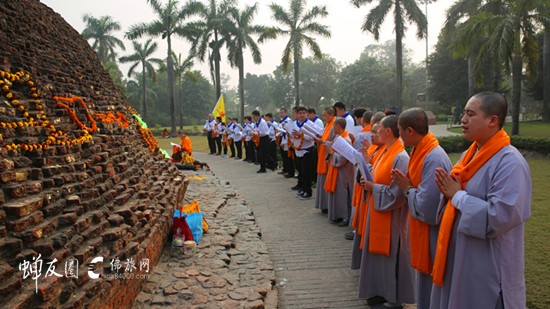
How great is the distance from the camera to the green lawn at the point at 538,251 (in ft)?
12.1

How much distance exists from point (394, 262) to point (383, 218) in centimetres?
43

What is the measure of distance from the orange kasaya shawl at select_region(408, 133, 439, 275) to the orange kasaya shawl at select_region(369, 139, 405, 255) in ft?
1.97

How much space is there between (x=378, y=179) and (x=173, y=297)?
7.70 feet

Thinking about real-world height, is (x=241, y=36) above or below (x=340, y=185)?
above

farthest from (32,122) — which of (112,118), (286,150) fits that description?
(286,150)

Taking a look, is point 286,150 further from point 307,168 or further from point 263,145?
point 307,168

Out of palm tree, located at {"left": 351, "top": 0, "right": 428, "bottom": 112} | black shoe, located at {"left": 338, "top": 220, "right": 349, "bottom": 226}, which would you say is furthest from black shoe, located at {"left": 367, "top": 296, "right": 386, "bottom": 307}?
palm tree, located at {"left": 351, "top": 0, "right": 428, "bottom": 112}

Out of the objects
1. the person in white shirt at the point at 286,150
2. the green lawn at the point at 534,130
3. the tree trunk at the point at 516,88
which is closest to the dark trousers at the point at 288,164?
the person in white shirt at the point at 286,150

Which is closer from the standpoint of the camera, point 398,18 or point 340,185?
point 340,185

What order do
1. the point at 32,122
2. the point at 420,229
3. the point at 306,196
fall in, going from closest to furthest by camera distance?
the point at 420,229
the point at 32,122
the point at 306,196

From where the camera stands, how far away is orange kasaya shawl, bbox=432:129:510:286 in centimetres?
239

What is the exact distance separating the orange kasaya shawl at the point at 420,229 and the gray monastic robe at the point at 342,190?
325 centimetres

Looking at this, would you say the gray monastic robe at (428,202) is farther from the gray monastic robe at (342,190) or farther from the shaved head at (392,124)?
the gray monastic robe at (342,190)

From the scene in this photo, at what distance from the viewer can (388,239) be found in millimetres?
3689
